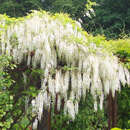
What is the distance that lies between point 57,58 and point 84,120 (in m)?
1.78

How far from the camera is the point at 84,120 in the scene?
4465 millimetres

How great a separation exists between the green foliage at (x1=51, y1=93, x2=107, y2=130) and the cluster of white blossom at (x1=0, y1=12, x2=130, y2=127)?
0.78 metres

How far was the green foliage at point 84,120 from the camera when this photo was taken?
14.3 ft

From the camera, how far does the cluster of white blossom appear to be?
333cm

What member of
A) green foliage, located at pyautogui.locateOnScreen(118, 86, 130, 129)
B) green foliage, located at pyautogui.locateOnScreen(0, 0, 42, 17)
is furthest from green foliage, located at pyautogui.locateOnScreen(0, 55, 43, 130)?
green foliage, located at pyautogui.locateOnScreen(0, 0, 42, 17)

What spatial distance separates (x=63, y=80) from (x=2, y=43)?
1.23 metres

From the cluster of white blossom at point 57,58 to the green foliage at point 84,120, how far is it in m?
0.78

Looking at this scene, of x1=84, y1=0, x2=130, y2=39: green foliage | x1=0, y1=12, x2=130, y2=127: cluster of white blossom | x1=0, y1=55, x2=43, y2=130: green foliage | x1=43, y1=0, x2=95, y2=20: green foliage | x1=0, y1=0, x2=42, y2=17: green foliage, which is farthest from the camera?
x1=0, y1=0, x2=42, y2=17: green foliage

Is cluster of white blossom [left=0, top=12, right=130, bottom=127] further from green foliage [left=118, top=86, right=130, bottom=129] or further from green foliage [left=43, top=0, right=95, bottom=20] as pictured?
green foliage [left=43, top=0, right=95, bottom=20]

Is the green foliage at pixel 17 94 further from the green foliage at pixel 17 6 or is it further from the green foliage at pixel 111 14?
the green foliage at pixel 17 6

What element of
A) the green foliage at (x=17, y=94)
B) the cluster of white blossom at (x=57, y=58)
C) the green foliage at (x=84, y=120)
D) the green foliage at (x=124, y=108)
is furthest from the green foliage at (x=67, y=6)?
the green foliage at (x=17, y=94)

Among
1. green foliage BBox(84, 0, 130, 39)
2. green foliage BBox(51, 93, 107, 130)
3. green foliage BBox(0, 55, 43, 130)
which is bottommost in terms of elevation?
green foliage BBox(51, 93, 107, 130)

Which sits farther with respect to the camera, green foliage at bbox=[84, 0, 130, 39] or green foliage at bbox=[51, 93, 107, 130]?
green foliage at bbox=[84, 0, 130, 39]

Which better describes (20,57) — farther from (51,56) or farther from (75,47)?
(75,47)
